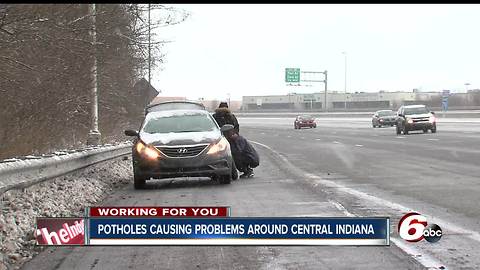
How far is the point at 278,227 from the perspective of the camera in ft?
15.4

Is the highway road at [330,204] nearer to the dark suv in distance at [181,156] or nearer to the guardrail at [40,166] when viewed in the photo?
the dark suv in distance at [181,156]

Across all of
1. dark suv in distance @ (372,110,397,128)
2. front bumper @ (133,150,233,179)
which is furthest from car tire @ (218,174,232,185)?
dark suv in distance @ (372,110,397,128)

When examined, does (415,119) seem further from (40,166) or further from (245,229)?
(245,229)

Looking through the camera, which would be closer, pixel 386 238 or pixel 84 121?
pixel 386 238

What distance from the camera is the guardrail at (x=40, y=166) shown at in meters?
7.07

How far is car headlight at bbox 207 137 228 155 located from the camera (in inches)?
472

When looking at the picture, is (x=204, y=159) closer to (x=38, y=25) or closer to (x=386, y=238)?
(x=38, y=25)

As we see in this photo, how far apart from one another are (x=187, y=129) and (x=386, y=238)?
846cm

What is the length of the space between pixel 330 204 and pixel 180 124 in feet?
16.0

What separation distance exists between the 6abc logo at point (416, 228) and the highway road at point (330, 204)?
0.92ft

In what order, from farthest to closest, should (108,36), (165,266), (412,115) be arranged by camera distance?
(412,115) → (108,36) → (165,266)

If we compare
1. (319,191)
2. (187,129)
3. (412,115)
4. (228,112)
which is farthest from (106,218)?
(412,115)

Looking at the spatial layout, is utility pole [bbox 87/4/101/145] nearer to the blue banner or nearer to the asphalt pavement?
A: the asphalt pavement

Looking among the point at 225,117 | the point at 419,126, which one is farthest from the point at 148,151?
the point at 419,126
